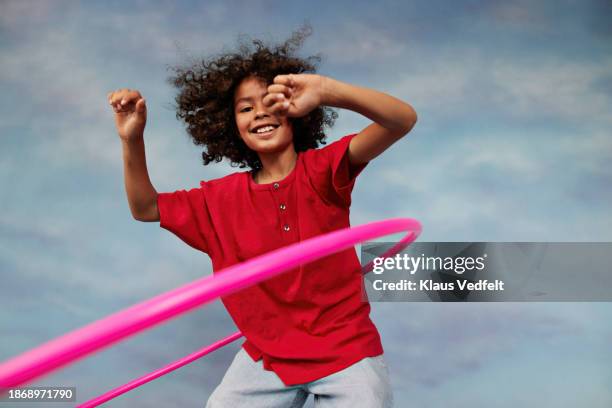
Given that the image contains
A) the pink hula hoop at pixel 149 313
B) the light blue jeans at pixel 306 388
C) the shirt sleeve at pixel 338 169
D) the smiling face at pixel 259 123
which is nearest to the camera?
the pink hula hoop at pixel 149 313

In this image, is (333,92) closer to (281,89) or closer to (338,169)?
(281,89)

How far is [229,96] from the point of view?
2590 millimetres

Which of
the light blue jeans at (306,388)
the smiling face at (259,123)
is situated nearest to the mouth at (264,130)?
the smiling face at (259,123)

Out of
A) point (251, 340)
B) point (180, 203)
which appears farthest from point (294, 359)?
point (180, 203)

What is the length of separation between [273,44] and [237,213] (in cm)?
74

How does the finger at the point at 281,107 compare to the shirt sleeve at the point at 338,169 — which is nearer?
the finger at the point at 281,107

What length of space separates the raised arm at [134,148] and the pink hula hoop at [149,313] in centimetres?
85

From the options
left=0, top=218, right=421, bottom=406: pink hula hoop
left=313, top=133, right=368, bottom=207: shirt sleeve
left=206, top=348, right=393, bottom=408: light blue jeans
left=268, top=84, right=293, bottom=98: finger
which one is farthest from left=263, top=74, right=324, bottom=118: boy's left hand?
left=206, top=348, right=393, bottom=408: light blue jeans

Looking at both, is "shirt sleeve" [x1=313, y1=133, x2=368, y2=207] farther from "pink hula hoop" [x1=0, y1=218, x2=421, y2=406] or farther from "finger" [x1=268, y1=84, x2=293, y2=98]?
"pink hula hoop" [x1=0, y1=218, x2=421, y2=406]

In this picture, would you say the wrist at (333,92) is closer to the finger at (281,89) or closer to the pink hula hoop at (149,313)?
the finger at (281,89)

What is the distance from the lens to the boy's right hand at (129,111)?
7.28 ft

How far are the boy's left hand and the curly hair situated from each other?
23.8 inches

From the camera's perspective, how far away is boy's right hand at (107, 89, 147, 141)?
2219 millimetres

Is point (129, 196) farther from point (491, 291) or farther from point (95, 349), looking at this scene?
point (491, 291)
